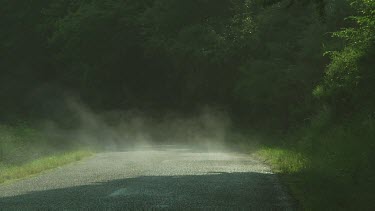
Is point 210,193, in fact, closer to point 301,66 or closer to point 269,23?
point 301,66

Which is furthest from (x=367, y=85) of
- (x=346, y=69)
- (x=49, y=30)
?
(x=49, y=30)

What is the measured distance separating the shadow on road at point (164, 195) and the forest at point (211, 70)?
114cm

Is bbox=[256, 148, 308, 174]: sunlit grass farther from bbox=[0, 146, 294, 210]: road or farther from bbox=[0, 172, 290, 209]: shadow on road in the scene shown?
bbox=[0, 172, 290, 209]: shadow on road

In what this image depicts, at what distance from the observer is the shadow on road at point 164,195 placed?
12.1 meters

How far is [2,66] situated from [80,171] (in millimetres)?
48352

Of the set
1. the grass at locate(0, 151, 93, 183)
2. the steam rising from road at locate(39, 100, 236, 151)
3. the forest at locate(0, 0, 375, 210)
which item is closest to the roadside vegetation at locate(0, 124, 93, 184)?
the grass at locate(0, 151, 93, 183)

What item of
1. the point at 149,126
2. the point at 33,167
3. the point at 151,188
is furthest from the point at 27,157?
the point at 149,126

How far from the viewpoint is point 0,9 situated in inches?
2554

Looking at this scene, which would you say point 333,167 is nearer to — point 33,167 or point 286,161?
point 286,161

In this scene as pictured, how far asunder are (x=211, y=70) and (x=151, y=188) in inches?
1387

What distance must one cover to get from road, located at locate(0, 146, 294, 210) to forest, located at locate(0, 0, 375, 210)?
111cm

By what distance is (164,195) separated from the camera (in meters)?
13.5

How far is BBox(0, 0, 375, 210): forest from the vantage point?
20.9 meters

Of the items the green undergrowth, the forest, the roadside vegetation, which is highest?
the forest
